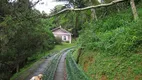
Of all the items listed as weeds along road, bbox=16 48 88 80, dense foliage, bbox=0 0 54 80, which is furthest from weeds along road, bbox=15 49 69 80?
dense foliage, bbox=0 0 54 80

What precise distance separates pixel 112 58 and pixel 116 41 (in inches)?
40.5

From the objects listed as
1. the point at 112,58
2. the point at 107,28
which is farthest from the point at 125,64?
the point at 107,28

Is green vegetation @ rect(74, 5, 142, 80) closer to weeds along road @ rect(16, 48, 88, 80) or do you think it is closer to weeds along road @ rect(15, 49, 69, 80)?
weeds along road @ rect(16, 48, 88, 80)

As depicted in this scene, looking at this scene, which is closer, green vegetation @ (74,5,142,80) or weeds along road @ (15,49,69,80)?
green vegetation @ (74,5,142,80)

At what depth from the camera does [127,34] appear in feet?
33.2

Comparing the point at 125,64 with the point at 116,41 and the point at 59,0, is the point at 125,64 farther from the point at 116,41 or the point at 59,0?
the point at 59,0

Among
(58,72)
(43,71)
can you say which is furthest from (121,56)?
(43,71)

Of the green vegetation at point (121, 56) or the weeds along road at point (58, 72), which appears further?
the weeds along road at point (58, 72)

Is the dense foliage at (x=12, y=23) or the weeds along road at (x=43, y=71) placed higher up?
the dense foliage at (x=12, y=23)

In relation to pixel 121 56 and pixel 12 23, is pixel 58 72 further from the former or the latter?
pixel 121 56

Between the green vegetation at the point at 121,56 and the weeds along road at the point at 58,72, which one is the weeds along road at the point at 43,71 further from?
the green vegetation at the point at 121,56

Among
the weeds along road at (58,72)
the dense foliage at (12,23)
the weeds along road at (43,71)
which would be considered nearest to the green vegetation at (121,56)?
the weeds along road at (58,72)

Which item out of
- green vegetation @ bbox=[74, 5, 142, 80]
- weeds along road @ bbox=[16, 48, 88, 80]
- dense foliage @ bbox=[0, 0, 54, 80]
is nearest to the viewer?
green vegetation @ bbox=[74, 5, 142, 80]

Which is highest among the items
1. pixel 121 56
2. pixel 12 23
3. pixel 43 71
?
pixel 12 23
